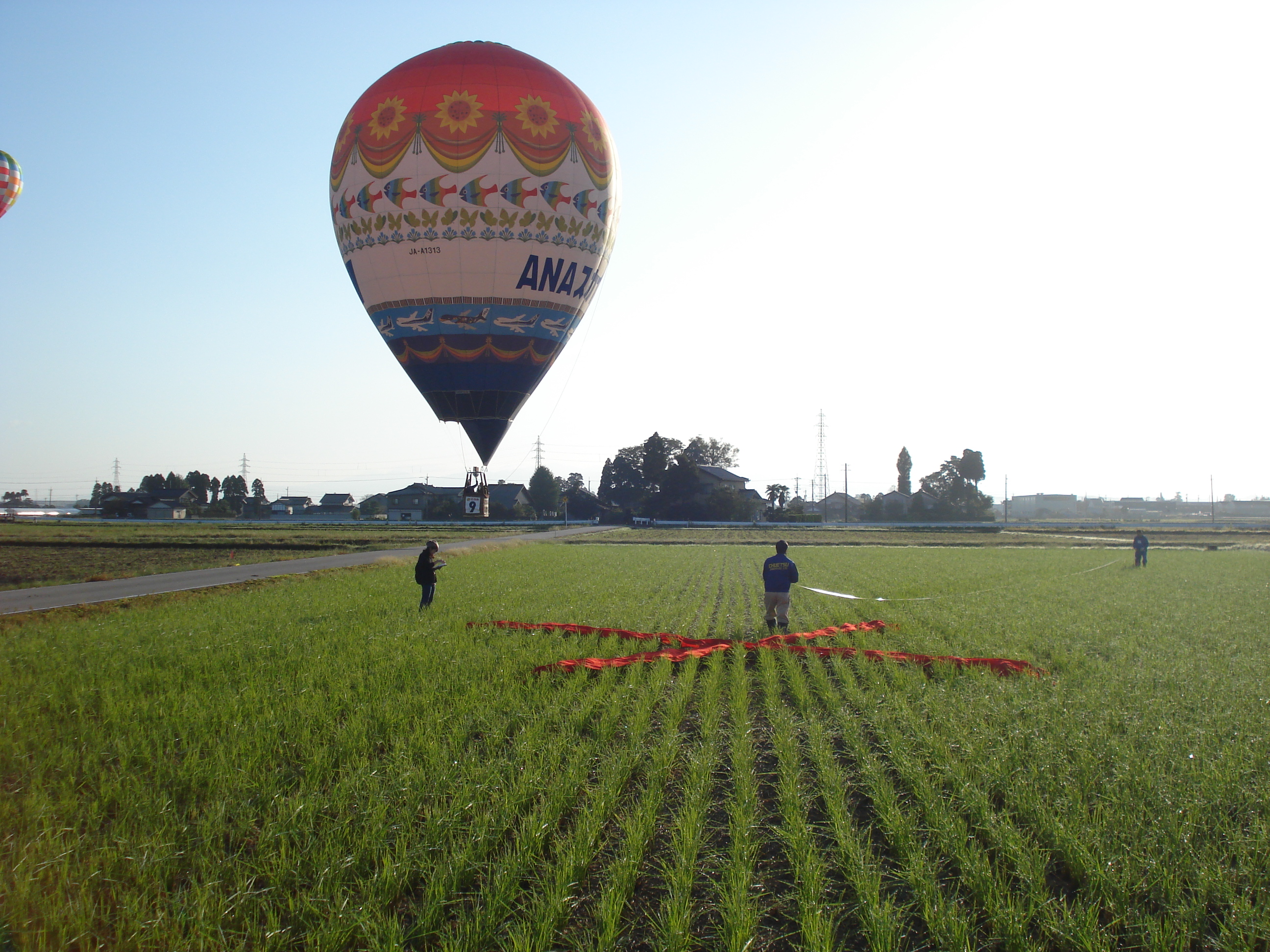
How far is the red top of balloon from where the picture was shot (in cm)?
1861

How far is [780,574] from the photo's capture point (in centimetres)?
1197

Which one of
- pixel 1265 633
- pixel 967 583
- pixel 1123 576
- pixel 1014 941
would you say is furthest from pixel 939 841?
pixel 1123 576

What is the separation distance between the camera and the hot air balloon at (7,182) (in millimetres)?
34406

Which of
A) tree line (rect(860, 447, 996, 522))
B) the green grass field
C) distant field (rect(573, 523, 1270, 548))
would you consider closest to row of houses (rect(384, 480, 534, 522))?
distant field (rect(573, 523, 1270, 548))

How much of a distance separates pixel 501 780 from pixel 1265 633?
12.2 metres

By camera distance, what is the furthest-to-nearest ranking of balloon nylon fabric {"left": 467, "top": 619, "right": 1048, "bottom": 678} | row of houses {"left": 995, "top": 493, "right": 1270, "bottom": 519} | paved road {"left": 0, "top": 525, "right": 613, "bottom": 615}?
row of houses {"left": 995, "top": 493, "right": 1270, "bottom": 519}
paved road {"left": 0, "top": 525, "right": 613, "bottom": 615}
balloon nylon fabric {"left": 467, "top": 619, "right": 1048, "bottom": 678}

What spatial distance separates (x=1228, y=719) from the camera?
6566 mm

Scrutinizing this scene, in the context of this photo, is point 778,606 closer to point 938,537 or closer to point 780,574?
point 780,574

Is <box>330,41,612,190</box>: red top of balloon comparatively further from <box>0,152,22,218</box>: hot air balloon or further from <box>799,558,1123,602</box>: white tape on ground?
<box>0,152,22,218</box>: hot air balloon

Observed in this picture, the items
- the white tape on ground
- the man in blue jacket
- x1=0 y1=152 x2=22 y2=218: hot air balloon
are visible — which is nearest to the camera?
the man in blue jacket

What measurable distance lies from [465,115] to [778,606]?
13994mm

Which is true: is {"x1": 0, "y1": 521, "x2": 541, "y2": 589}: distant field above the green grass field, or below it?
above

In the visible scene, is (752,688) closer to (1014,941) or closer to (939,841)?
(939,841)

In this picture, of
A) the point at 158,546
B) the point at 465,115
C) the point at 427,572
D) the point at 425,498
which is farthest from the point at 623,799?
the point at 425,498
